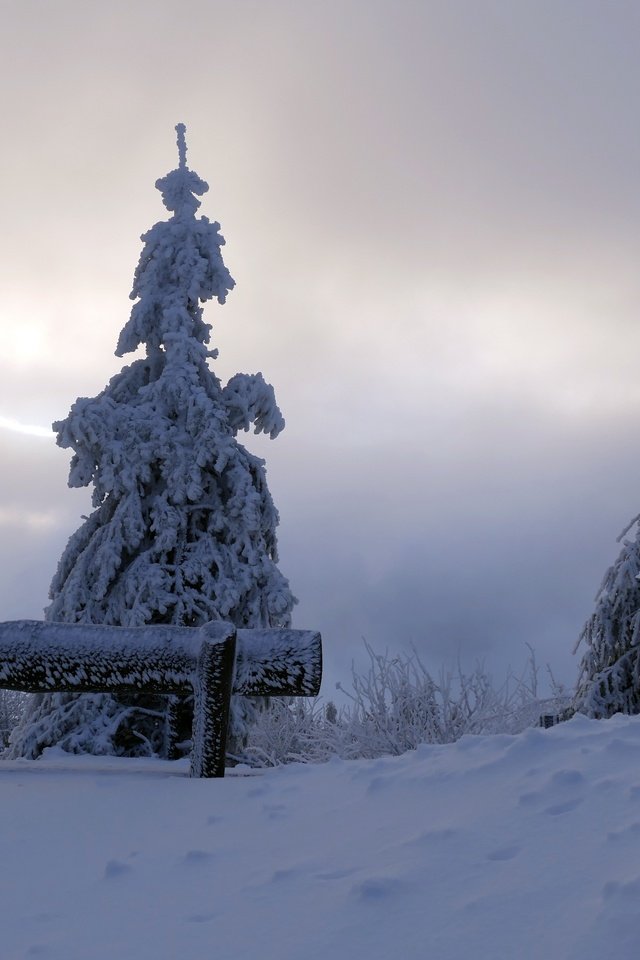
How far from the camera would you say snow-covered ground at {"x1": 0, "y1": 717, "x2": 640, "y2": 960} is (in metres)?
3.25

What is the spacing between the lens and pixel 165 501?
46.9 ft

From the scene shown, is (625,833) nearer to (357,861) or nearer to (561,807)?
(561,807)

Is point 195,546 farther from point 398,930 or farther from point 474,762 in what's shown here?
point 398,930

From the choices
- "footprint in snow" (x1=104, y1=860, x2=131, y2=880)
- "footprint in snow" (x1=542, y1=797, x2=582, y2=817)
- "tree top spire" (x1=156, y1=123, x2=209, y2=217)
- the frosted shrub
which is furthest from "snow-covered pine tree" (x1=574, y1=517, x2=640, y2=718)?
"tree top spire" (x1=156, y1=123, x2=209, y2=217)

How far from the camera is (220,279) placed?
51.2 ft

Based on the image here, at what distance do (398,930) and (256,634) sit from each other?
12.6 feet

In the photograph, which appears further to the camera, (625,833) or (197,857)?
(197,857)

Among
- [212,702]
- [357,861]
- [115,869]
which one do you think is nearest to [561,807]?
[357,861]

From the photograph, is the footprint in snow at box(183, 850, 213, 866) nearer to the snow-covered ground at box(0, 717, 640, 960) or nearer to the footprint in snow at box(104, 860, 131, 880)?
the snow-covered ground at box(0, 717, 640, 960)

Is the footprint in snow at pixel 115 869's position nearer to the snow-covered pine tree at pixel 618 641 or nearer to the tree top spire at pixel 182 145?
the snow-covered pine tree at pixel 618 641

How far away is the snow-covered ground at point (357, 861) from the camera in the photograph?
3.25m

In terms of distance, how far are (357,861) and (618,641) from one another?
708 cm

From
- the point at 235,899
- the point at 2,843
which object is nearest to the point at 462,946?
the point at 235,899

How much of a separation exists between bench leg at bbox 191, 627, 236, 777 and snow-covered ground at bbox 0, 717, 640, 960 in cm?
57
